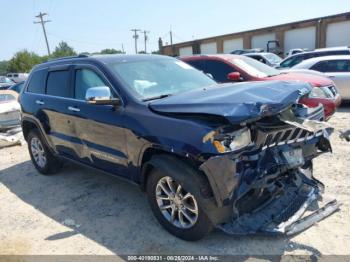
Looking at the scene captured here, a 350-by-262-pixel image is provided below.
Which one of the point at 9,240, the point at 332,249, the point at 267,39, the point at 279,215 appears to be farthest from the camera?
the point at 267,39

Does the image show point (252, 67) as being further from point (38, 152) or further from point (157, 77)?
point (38, 152)

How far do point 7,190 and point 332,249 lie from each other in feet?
15.5

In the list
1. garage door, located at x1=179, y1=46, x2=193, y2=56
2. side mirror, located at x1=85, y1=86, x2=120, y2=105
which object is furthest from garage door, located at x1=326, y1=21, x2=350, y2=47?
side mirror, located at x1=85, y1=86, x2=120, y2=105

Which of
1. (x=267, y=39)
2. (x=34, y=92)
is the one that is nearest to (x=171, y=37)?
(x=267, y=39)

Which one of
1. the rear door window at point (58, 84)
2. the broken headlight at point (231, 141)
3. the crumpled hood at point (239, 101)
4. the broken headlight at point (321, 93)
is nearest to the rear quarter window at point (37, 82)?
the rear door window at point (58, 84)

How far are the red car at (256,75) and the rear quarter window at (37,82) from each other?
3702mm

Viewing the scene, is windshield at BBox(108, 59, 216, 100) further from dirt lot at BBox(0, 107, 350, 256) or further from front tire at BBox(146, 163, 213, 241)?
dirt lot at BBox(0, 107, 350, 256)

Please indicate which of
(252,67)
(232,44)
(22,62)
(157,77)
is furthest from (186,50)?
(157,77)

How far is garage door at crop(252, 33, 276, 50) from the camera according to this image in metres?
36.1

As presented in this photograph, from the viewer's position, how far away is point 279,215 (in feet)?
11.7

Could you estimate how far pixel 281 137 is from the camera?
3398 millimetres

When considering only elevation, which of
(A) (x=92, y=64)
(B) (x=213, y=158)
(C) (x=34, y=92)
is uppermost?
(A) (x=92, y=64)

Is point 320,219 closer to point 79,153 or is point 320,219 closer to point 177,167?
point 177,167

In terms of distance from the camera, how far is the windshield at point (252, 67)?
7.84 metres
